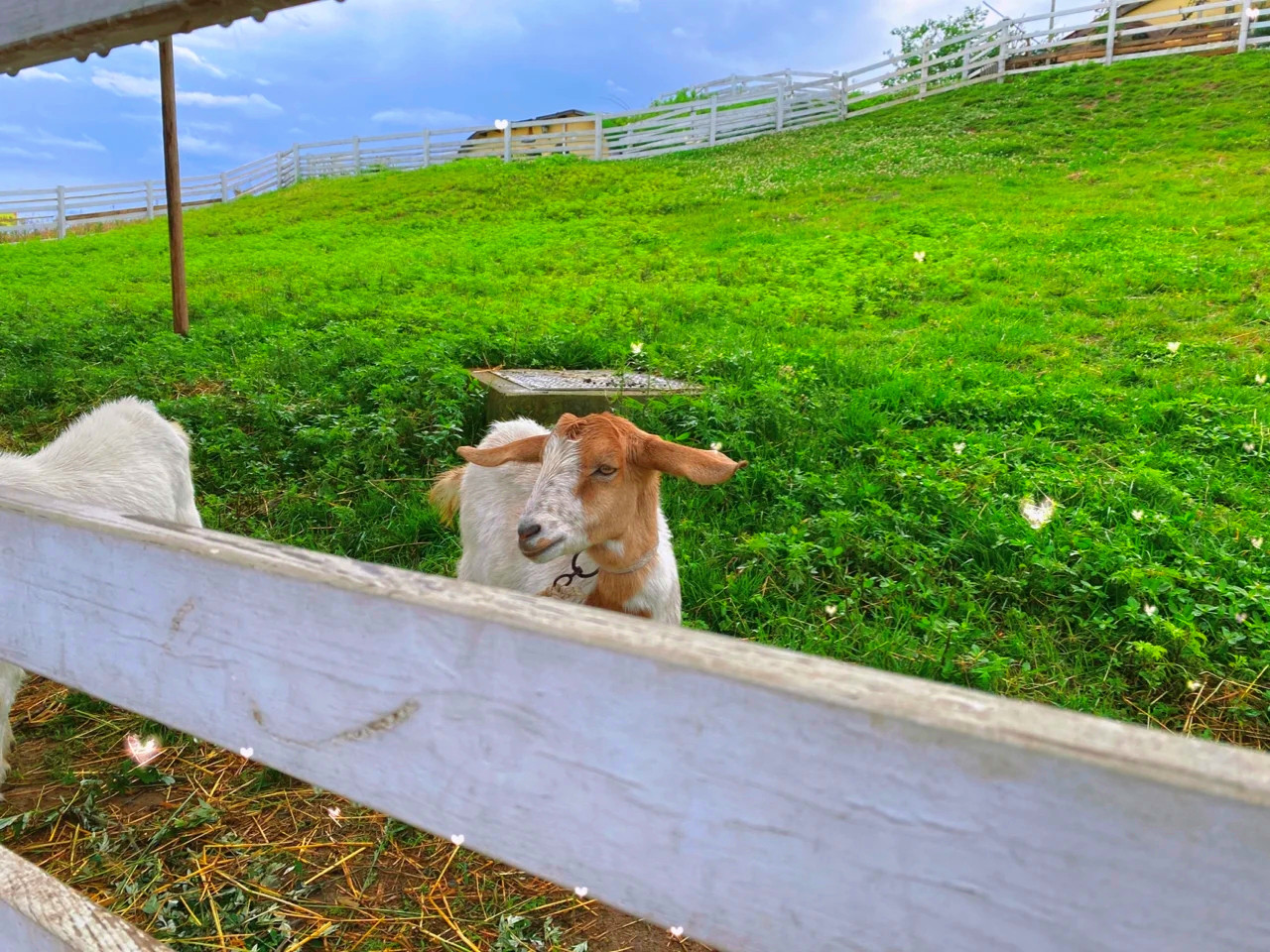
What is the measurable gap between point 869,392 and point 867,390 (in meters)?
0.05

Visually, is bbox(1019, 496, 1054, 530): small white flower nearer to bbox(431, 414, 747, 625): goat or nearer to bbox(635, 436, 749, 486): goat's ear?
bbox(431, 414, 747, 625): goat

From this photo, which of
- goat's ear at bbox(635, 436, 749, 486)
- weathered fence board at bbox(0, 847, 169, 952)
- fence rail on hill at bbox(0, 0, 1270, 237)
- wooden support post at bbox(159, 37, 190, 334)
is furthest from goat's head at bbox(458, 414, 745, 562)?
fence rail on hill at bbox(0, 0, 1270, 237)

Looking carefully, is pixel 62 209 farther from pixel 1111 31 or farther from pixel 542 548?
pixel 542 548

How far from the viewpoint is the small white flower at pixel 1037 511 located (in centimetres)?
382

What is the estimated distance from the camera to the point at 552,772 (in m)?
0.75

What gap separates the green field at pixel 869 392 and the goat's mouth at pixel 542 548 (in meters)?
1.12

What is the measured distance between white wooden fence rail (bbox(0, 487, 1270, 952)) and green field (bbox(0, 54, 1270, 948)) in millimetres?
2578

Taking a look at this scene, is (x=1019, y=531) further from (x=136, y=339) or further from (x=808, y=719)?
(x=136, y=339)

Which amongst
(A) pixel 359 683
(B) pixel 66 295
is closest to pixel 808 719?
(A) pixel 359 683

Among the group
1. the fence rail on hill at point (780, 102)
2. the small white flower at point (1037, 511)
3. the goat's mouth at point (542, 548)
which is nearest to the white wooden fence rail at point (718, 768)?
the goat's mouth at point (542, 548)

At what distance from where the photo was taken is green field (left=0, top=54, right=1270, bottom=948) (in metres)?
3.37

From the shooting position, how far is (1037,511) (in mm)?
3902

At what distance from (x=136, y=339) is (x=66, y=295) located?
177 inches

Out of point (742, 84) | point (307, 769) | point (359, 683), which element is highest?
point (742, 84)
